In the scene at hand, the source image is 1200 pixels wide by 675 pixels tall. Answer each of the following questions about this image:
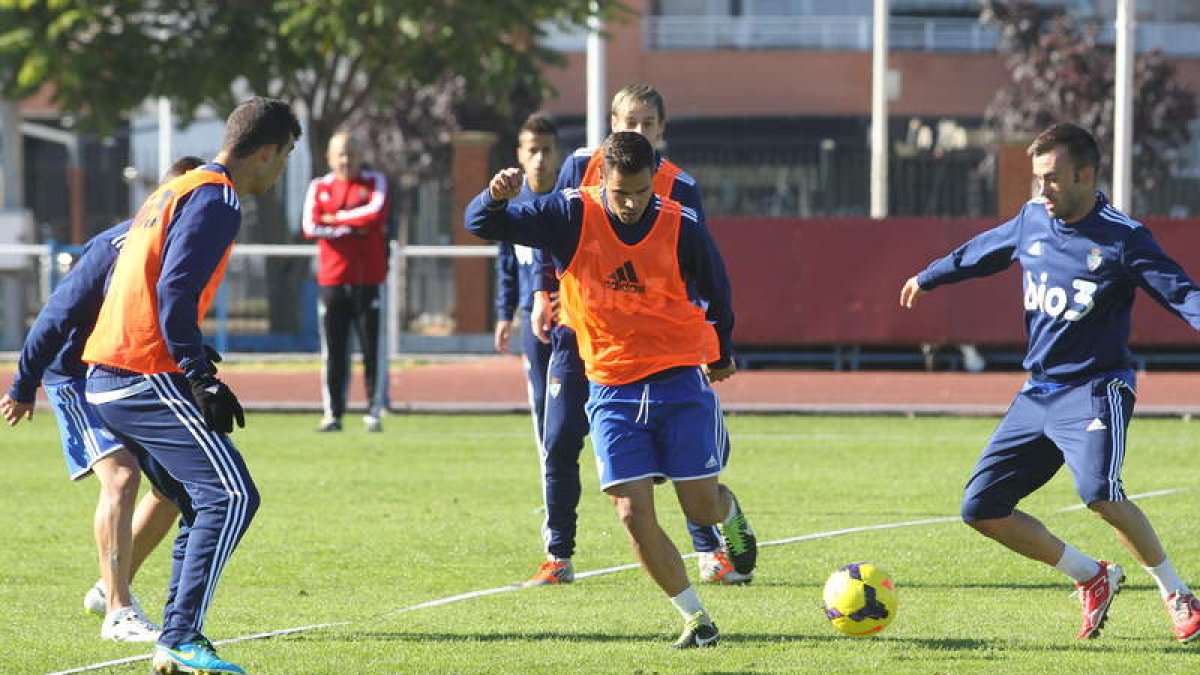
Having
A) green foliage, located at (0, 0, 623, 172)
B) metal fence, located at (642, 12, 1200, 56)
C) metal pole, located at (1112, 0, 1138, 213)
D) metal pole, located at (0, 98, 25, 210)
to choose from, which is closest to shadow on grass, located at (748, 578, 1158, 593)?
green foliage, located at (0, 0, 623, 172)

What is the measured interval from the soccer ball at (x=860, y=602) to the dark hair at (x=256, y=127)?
8.26 ft

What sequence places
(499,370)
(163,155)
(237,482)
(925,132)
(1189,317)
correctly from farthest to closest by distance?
(925,132) < (163,155) < (499,370) < (1189,317) < (237,482)

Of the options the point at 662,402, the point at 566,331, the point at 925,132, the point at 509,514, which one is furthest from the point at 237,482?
the point at 925,132

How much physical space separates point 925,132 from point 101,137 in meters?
20.4

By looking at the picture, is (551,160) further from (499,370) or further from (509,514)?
(499,370)

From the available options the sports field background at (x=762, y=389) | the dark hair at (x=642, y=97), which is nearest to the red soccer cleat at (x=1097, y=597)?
the dark hair at (x=642, y=97)

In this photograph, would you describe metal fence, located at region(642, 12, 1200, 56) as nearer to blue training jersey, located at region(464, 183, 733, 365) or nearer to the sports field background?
the sports field background

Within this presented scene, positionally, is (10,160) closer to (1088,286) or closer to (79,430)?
(79,430)

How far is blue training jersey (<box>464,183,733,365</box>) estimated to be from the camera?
7.57 metres

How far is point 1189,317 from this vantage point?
7508 millimetres

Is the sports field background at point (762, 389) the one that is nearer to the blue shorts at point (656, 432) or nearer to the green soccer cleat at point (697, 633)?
the blue shorts at point (656, 432)

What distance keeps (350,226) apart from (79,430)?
8.39 m

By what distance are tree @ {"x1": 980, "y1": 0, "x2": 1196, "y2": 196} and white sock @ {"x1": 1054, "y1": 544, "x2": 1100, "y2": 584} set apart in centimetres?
3003

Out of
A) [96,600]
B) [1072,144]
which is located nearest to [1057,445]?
[1072,144]
